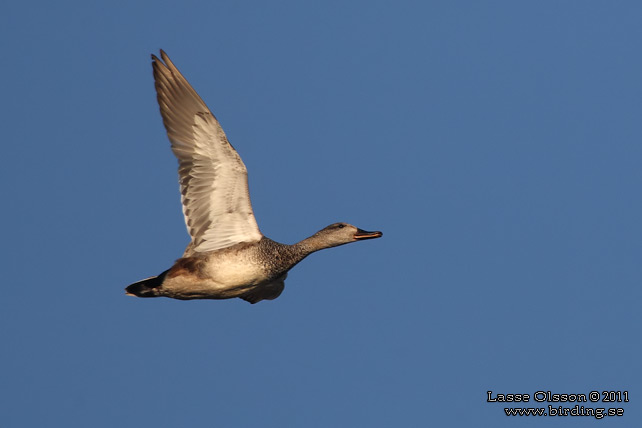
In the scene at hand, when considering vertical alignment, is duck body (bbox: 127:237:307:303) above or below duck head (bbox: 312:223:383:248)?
below

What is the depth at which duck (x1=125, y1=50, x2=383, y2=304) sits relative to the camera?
38.6ft

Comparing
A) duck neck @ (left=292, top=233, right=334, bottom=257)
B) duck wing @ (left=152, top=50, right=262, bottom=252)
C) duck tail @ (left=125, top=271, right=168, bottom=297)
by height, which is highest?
duck wing @ (left=152, top=50, right=262, bottom=252)

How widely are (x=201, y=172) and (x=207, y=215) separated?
0.67 m

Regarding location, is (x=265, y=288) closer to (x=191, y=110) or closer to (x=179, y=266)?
(x=179, y=266)

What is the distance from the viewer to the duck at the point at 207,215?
1177cm

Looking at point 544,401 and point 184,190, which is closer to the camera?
point 184,190

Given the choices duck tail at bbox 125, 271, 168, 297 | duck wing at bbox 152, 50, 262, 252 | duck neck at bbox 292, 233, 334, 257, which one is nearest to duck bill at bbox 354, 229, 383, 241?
duck neck at bbox 292, 233, 334, 257

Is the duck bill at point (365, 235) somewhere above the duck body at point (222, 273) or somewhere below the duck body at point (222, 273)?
above

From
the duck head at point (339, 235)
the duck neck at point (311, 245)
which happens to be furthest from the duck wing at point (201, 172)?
the duck head at point (339, 235)

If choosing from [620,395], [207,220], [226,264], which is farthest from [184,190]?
[620,395]

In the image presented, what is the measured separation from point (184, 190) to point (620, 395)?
8.01 meters

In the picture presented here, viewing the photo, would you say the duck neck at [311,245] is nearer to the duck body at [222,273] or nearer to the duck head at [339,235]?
the duck head at [339,235]

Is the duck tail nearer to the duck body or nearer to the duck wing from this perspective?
the duck body

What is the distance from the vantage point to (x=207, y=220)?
12109 mm
